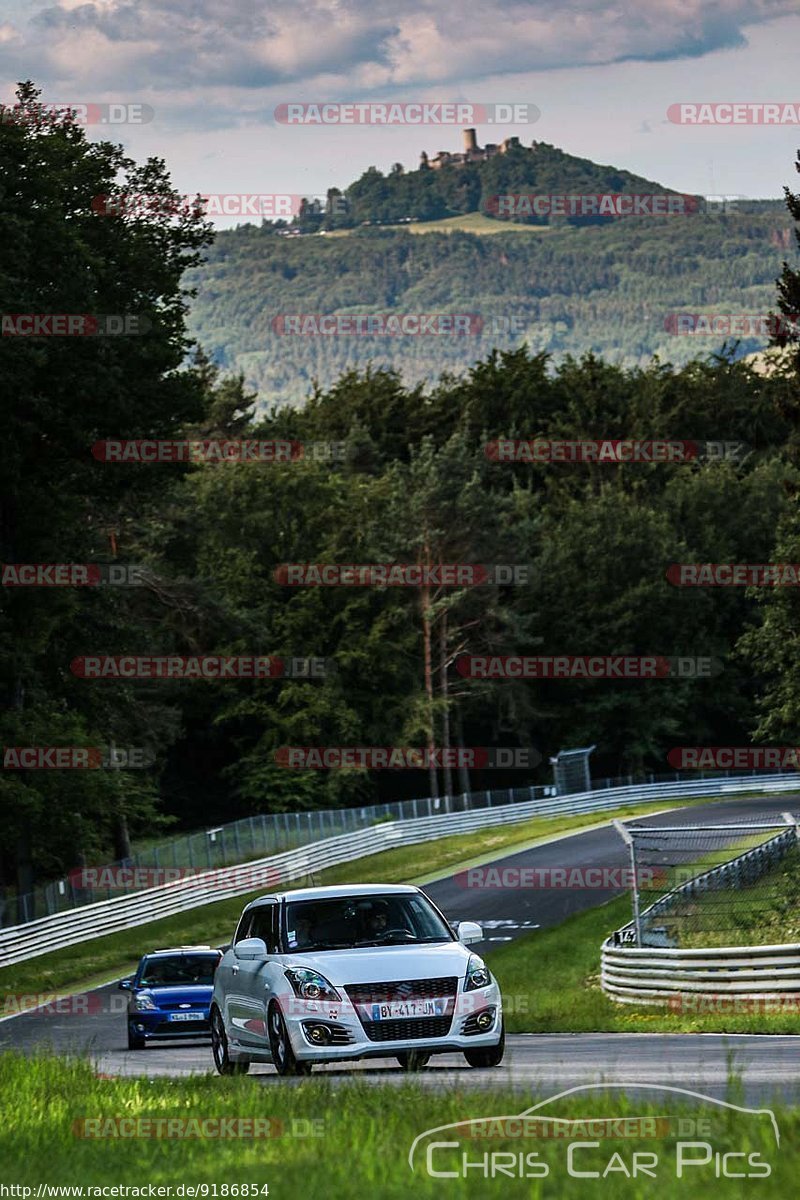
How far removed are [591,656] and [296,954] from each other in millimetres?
79813

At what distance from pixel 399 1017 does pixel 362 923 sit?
1.35m

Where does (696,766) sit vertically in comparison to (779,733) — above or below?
below

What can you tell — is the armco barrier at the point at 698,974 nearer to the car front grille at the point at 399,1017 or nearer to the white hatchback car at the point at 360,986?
the white hatchback car at the point at 360,986

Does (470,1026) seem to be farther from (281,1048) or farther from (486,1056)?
(281,1048)

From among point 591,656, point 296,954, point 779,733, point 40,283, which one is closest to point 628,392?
point 591,656

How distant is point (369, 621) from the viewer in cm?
8712

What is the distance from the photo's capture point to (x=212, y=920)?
44.7 m

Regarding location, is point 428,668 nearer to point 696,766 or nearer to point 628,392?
point 696,766

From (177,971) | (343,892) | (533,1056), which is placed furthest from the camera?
(177,971)

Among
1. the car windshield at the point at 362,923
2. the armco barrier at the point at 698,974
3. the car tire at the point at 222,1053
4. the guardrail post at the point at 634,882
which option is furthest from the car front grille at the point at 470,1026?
the guardrail post at the point at 634,882

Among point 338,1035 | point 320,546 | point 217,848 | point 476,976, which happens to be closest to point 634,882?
point 476,976

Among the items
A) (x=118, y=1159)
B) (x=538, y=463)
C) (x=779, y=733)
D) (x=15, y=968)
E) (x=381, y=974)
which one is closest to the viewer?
(x=118, y=1159)

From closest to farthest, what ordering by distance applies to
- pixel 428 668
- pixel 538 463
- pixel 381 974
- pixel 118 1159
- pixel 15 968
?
pixel 118 1159, pixel 381 974, pixel 15 968, pixel 428 668, pixel 538 463

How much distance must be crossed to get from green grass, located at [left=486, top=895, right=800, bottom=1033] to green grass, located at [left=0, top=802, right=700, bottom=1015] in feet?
28.2
